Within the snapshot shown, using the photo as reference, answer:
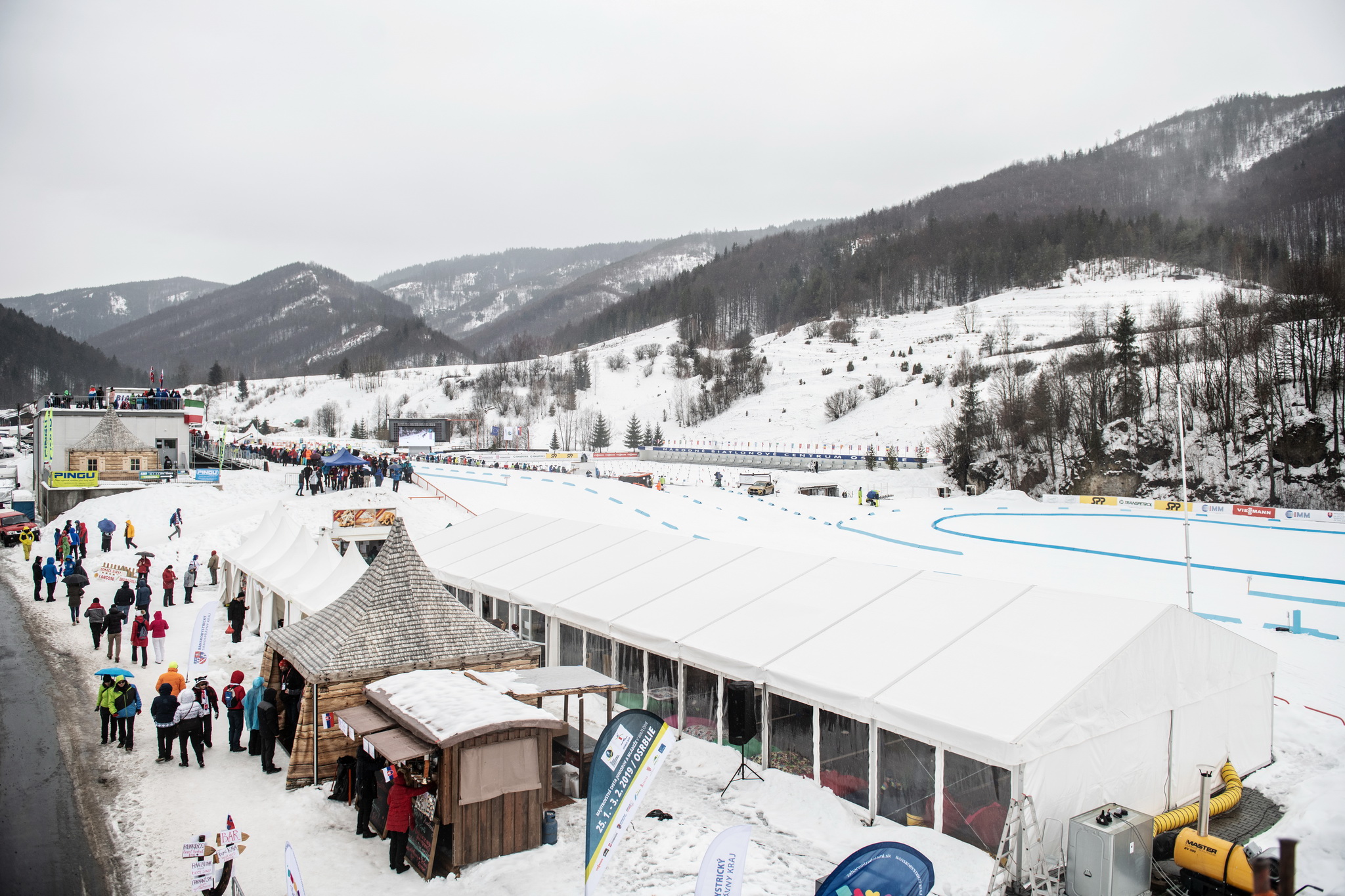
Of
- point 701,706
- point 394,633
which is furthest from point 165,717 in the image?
point 701,706

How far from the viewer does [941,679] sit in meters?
9.10

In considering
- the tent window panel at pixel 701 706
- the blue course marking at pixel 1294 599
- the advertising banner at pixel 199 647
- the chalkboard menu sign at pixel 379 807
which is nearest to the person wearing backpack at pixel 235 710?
the advertising banner at pixel 199 647

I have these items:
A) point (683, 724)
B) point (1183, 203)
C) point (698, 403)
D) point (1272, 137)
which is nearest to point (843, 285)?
point (698, 403)

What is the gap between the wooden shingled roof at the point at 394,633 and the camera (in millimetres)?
10180

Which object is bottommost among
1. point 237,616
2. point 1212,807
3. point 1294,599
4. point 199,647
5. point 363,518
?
point 1294,599

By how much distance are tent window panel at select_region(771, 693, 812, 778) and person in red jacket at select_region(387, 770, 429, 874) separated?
15.2ft

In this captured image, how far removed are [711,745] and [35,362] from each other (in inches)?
4412

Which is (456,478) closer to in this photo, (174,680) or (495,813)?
(174,680)

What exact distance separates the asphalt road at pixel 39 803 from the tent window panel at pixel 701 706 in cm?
699

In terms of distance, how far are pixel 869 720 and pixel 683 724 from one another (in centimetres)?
371

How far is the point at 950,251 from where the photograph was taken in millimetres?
129500

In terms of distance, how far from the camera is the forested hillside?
86.6 metres

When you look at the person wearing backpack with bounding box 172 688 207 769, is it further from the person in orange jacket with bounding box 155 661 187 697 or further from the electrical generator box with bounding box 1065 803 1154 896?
the electrical generator box with bounding box 1065 803 1154 896

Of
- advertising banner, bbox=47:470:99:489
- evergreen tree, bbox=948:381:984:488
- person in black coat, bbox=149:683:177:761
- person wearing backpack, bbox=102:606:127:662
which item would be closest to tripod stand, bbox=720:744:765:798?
person in black coat, bbox=149:683:177:761
